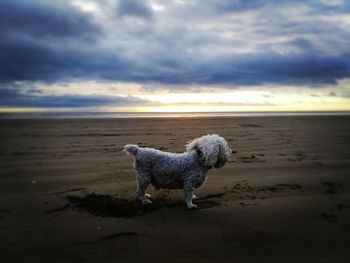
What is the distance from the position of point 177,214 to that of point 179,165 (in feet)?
2.95

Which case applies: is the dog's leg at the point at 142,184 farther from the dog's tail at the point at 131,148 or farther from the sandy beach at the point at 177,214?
the dog's tail at the point at 131,148

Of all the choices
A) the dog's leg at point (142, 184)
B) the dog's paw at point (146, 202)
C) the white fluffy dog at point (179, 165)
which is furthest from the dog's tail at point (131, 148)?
the dog's paw at point (146, 202)

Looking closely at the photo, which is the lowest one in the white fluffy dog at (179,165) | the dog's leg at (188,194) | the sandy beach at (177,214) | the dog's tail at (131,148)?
the sandy beach at (177,214)

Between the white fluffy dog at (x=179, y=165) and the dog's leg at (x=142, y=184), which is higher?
the white fluffy dog at (x=179, y=165)

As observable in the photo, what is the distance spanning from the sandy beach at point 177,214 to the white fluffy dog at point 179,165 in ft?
1.30

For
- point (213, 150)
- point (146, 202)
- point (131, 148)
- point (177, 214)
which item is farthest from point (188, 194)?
point (131, 148)

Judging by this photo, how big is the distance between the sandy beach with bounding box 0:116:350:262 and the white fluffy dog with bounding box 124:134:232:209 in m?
0.40

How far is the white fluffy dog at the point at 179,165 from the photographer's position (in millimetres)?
6211

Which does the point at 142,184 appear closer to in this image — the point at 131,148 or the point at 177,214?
the point at 131,148

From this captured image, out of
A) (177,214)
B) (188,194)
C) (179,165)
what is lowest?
(177,214)

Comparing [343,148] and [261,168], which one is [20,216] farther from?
[343,148]

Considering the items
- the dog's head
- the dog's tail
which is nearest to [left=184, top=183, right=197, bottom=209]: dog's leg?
the dog's head

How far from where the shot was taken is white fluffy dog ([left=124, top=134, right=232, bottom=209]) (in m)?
6.21

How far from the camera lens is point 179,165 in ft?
20.6
